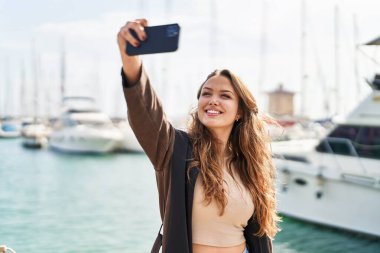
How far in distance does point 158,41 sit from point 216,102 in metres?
0.49

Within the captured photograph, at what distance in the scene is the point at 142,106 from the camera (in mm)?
1651

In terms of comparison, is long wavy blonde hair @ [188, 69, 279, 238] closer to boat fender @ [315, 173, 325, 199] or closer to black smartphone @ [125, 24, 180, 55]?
black smartphone @ [125, 24, 180, 55]

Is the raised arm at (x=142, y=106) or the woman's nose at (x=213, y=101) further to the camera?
the woman's nose at (x=213, y=101)

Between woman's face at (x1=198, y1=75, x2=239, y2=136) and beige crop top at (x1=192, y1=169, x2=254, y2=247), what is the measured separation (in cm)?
24

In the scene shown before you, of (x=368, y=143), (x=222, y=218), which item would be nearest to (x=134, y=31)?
(x=222, y=218)

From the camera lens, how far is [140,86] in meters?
1.63

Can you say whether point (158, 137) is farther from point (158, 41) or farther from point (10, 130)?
point (10, 130)

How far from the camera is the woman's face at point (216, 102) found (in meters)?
1.96

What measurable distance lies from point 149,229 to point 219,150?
9.88m

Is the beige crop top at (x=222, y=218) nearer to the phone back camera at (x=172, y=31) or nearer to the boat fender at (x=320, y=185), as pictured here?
the phone back camera at (x=172, y=31)

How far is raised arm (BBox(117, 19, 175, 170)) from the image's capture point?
159 cm

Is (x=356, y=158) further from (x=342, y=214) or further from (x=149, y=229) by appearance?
(x=149, y=229)

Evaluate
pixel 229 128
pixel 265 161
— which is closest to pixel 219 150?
pixel 229 128

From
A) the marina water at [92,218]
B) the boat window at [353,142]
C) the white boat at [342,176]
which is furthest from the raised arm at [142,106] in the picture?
the boat window at [353,142]
